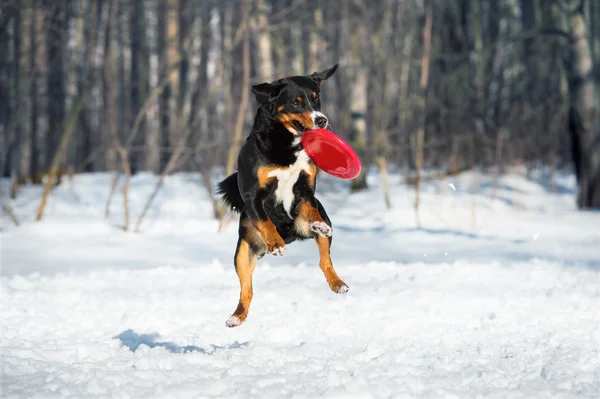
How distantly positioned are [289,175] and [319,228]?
0.38m

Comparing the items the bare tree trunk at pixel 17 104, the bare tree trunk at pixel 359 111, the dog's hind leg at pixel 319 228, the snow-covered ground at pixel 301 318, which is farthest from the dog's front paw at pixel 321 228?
the bare tree trunk at pixel 359 111

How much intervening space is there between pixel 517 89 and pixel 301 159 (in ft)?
92.1

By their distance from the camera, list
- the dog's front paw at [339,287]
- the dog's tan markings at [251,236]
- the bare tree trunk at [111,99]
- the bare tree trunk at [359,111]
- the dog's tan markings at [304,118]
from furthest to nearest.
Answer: the bare tree trunk at [359,111], the bare tree trunk at [111,99], the dog's tan markings at [251,236], the dog's front paw at [339,287], the dog's tan markings at [304,118]

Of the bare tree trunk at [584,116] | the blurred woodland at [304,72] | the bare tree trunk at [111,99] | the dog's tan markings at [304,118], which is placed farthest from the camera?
the bare tree trunk at [584,116]

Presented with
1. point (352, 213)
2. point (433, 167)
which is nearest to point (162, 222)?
point (352, 213)

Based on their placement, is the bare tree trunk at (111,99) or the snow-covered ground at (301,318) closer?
the snow-covered ground at (301,318)

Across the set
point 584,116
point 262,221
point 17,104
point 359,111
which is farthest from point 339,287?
point 359,111

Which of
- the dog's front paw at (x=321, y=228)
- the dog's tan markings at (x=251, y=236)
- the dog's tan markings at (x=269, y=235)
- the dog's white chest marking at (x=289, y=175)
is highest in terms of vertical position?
the dog's white chest marking at (x=289, y=175)

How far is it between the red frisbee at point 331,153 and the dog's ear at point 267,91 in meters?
0.27

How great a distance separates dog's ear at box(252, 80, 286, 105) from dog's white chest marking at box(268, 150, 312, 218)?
32 centimetres

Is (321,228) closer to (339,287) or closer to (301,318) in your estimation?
(339,287)

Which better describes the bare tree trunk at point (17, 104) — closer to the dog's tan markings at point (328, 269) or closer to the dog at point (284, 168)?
the dog at point (284, 168)

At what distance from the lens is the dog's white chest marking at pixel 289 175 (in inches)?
142

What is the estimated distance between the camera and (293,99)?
3523 millimetres
